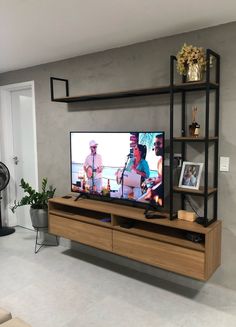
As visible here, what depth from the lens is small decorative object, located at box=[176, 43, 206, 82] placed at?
2.39 m

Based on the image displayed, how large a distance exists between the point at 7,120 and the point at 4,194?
3.76 feet

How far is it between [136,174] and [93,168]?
0.56 metres

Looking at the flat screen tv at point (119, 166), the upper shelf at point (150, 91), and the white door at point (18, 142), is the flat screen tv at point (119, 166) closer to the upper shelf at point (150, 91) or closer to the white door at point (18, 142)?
the upper shelf at point (150, 91)

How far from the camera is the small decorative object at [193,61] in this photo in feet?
7.85

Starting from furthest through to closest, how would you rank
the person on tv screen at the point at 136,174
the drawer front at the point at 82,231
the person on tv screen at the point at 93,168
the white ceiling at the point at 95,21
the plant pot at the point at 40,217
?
the plant pot at the point at 40,217 → the person on tv screen at the point at 93,168 → the drawer front at the point at 82,231 → the person on tv screen at the point at 136,174 → the white ceiling at the point at 95,21

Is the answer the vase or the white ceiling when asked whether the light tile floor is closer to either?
the vase

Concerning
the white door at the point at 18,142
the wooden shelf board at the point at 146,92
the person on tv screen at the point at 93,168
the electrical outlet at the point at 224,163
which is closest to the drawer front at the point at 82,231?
the person on tv screen at the point at 93,168

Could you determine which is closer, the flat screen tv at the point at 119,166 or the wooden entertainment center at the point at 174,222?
the wooden entertainment center at the point at 174,222

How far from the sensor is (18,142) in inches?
179

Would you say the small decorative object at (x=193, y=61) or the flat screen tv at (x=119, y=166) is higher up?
the small decorative object at (x=193, y=61)

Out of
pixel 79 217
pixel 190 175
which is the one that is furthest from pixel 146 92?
pixel 79 217

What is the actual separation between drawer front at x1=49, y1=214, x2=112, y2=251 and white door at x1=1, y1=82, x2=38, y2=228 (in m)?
1.03

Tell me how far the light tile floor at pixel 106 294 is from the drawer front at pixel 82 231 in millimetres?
349

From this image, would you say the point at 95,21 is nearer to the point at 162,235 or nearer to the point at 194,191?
the point at 194,191
